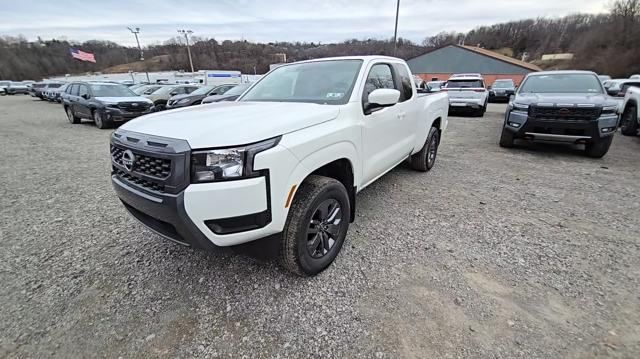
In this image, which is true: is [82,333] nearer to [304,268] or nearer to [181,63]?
[304,268]

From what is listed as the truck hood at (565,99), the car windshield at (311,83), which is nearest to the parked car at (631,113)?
the truck hood at (565,99)

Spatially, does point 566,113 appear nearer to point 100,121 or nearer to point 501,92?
point 100,121

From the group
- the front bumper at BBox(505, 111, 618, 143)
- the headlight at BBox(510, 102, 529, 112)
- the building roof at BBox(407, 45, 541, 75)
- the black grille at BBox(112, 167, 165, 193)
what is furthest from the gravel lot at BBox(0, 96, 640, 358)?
Result: the building roof at BBox(407, 45, 541, 75)

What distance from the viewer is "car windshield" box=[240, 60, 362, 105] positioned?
2813 mm

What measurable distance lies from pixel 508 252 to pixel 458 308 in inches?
41.5

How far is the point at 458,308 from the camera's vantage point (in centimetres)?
215

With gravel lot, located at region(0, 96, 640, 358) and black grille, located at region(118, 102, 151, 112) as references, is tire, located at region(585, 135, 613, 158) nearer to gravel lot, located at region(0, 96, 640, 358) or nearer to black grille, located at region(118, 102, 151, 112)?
gravel lot, located at region(0, 96, 640, 358)

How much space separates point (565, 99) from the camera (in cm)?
557

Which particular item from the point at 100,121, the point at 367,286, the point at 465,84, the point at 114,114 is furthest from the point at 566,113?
the point at 100,121

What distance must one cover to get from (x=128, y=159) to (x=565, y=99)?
6973 millimetres

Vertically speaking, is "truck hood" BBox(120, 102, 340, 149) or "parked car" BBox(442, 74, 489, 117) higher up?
"truck hood" BBox(120, 102, 340, 149)

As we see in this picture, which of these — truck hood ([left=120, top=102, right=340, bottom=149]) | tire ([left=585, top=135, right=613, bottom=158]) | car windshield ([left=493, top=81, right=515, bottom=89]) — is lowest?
tire ([left=585, top=135, right=613, bottom=158])

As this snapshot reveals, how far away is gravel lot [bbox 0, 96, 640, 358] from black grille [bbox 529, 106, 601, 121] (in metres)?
1.82

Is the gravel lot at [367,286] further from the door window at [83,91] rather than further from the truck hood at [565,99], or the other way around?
the door window at [83,91]
